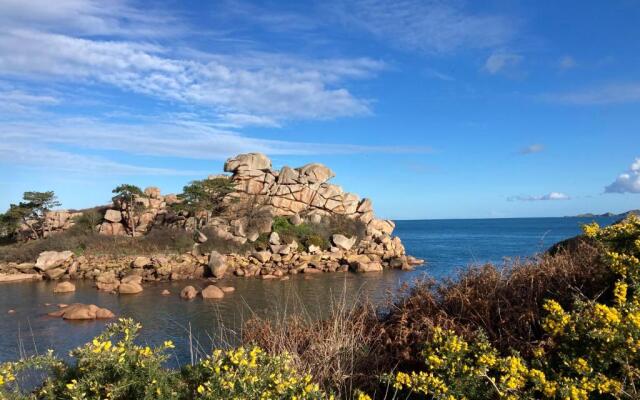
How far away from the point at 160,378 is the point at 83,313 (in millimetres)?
17836

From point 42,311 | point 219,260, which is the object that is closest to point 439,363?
point 42,311

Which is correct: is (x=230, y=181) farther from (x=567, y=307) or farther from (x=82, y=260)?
(x=567, y=307)

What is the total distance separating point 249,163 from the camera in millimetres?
50531

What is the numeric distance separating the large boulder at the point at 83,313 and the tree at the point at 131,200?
23390 millimetres

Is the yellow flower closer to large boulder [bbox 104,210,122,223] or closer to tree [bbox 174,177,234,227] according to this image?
tree [bbox 174,177,234,227]

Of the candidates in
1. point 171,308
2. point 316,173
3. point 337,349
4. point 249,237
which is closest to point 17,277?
point 171,308

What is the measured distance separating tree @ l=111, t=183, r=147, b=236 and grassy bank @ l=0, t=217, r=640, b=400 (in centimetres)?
4013

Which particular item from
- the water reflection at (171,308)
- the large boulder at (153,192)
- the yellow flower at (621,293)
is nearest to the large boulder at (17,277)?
the water reflection at (171,308)

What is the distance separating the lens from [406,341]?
19.2 feet

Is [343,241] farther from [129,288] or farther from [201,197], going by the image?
[129,288]

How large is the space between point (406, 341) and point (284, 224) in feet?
126

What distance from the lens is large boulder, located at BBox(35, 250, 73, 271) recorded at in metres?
31.9

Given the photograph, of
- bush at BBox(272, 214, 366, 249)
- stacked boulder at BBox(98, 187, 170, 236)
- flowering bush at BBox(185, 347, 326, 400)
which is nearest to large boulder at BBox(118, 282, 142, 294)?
bush at BBox(272, 214, 366, 249)

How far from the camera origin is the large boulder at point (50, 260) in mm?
31875
